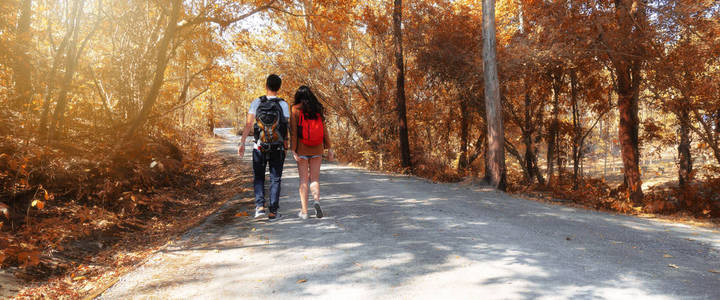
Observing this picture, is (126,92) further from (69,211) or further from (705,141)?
(705,141)

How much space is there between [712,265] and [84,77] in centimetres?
1246

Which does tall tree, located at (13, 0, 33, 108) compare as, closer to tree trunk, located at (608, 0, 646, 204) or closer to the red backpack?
the red backpack

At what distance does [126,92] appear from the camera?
1048cm

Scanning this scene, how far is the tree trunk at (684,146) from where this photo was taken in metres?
12.3

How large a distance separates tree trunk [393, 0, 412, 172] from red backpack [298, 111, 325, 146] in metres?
9.88

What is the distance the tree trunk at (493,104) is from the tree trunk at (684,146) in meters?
5.80

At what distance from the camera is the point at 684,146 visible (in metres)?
15.9

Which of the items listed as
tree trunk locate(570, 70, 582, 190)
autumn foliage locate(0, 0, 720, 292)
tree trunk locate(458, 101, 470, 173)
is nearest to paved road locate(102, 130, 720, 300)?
autumn foliage locate(0, 0, 720, 292)

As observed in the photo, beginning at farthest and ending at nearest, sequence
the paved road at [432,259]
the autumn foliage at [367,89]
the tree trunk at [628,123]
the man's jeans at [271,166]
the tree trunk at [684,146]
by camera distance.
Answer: the tree trunk at [628,123] < the tree trunk at [684,146] < the autumn foliage at [367,89] < the man's jeans at [271,166] < the paved road at [432,259]

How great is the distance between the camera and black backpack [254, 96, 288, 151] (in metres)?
5.55

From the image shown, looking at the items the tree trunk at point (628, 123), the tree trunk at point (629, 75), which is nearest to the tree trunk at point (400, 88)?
the tree trunk at point (629, 75)

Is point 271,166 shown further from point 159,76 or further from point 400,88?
point 400,88

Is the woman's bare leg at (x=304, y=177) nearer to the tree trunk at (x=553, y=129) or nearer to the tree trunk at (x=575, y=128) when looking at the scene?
the tree trunk at (x=575, y=128)

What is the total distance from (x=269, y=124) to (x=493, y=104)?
8.26m
